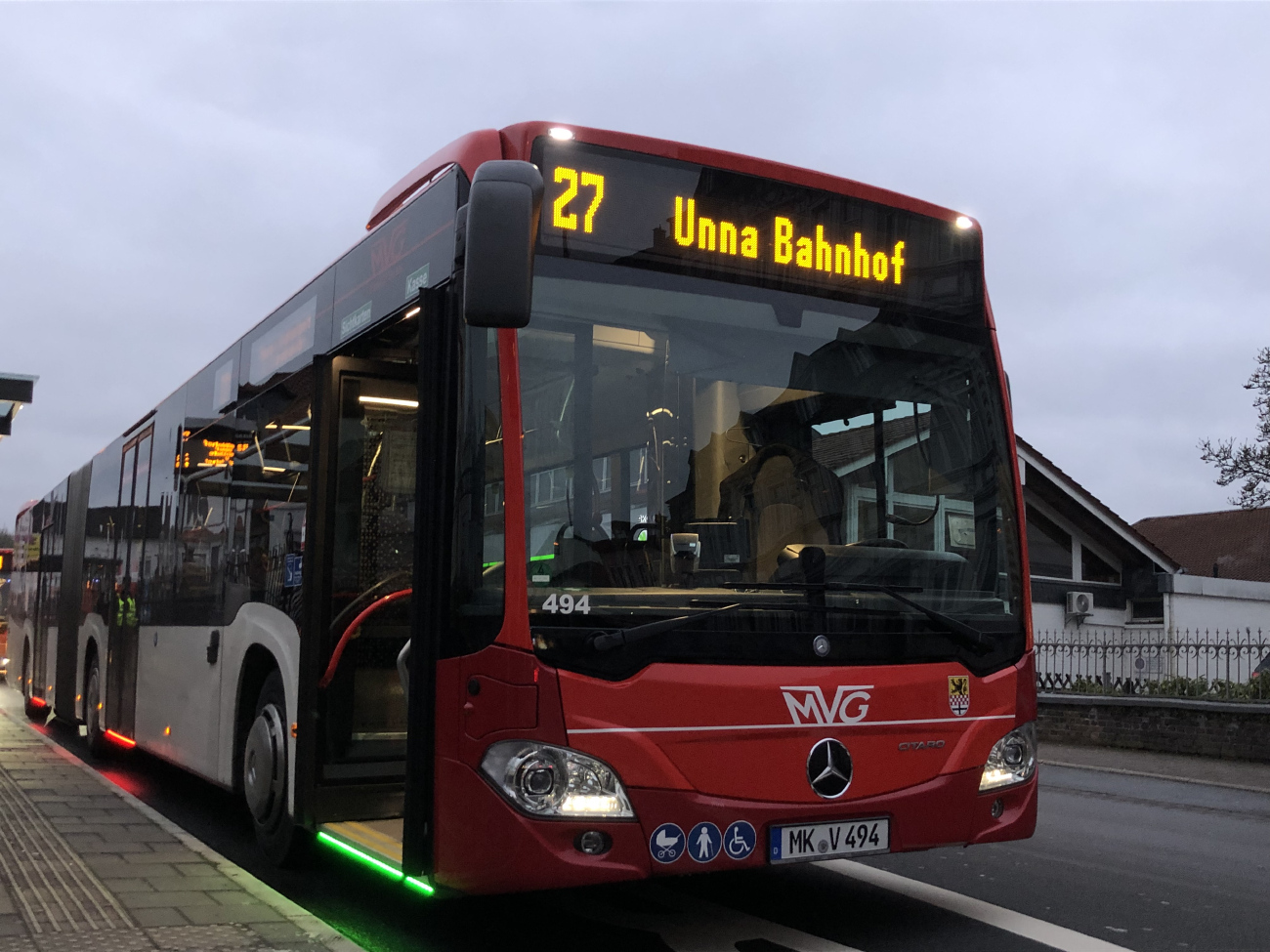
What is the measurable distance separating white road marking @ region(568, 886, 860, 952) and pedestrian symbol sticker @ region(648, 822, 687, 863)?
2.41 feet

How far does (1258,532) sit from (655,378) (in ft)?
154

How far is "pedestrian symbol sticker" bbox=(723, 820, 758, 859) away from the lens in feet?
16.0

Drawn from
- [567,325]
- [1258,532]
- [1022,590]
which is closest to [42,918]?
[567,325]

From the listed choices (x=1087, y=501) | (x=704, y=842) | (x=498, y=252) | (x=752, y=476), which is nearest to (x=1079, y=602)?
(x=1087, y=501)

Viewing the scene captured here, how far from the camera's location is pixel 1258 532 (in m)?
46.8

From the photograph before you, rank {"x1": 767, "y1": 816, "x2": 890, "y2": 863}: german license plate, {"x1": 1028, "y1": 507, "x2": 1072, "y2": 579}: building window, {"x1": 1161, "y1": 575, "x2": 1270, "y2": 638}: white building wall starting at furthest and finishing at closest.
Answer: {"x1": 1028, "y1": 507, "x2": 1072, "y2": 579}: building window, {"x1": 1161, "y1": 575, "x2": 1270, "y2": 638}: white building wall, {"x1": 767, "y1": 816, "x2": 890, "y2": 863}: german license plate

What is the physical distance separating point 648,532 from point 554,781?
37.5 inches

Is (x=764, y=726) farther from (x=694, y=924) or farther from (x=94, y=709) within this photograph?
(x=94, y=709)

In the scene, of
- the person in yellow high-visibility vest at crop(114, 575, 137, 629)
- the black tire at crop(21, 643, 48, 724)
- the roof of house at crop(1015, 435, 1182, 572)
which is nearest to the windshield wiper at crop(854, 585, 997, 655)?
the person in yellow high-visibility vest at crop(114, 575, 137, 629)

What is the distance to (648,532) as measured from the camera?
499 centimetres

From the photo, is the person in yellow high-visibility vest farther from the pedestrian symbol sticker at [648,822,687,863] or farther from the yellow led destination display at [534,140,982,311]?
the pedestrian symbol sticker at [648,822,687,863]

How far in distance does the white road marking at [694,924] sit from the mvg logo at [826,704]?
0.93 metres

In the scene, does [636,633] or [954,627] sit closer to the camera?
[636,633]

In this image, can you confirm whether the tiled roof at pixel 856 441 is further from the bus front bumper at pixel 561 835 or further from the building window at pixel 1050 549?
the building window at pixel 1050 549
